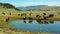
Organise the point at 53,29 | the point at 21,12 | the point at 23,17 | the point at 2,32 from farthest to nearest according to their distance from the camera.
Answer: the point at 21,12, the point at 23,17, the point at 53,29, the point at 2,32

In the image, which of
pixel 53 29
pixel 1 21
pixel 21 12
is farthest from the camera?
pixel 21 12

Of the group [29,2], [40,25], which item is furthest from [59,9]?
[40,25]

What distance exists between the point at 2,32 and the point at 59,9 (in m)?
14.6

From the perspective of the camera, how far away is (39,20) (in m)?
17.3

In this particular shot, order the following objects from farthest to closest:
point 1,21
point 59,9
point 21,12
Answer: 1. point 59,9
2. point 21,12
3. point 1,21

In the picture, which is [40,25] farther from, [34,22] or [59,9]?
[59,9]

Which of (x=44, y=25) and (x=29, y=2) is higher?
(x=29, y=2)

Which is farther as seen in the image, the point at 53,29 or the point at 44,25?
the point at 44,25

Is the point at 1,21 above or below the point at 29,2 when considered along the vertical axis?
below

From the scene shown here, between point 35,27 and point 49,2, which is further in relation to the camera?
A: point 49,2

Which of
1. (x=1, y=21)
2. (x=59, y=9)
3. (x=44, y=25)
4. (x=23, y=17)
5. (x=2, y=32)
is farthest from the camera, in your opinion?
(x=59, y=9)

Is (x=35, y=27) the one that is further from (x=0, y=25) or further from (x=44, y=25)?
(x=0, y=25)

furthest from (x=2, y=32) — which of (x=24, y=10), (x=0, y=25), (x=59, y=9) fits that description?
(x=59, y=9)

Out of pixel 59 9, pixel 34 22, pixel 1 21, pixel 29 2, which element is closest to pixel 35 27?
pixel 34 22
